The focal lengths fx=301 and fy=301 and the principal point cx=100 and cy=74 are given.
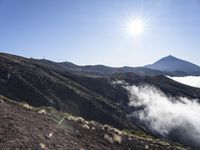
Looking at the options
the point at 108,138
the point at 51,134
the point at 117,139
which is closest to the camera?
the point at 51,134

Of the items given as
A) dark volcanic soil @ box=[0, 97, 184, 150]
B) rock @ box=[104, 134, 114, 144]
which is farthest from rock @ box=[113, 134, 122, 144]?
rock @ box=[104, 134, 114, 144]

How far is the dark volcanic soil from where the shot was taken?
53.0 feet

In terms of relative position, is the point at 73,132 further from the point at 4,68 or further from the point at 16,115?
the point at 4,68

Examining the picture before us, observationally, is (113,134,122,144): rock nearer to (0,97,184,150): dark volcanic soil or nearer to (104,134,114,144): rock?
(0,97,184,150): dark volcanic soil

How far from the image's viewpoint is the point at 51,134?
18.9 meters

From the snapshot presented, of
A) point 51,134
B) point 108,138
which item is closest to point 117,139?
point 108,138

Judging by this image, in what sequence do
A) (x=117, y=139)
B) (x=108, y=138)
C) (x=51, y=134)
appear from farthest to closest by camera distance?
(x=117, y=139) < (x=108, y=138) < (x=51, y=134)

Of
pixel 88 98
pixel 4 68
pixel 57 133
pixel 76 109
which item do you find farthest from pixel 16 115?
pixel 88 98

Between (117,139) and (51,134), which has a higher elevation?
(51,134)

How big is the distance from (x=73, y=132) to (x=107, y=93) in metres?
178

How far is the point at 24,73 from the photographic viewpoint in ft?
458

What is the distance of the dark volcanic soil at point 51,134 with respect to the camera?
1614 cm

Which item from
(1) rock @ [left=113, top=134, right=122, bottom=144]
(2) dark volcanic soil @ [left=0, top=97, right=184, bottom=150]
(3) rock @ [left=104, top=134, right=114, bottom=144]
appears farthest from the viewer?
(1) rock @ [left=113, top=134, right=122, bottom=144]

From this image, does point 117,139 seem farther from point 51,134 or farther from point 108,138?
point 51,134
